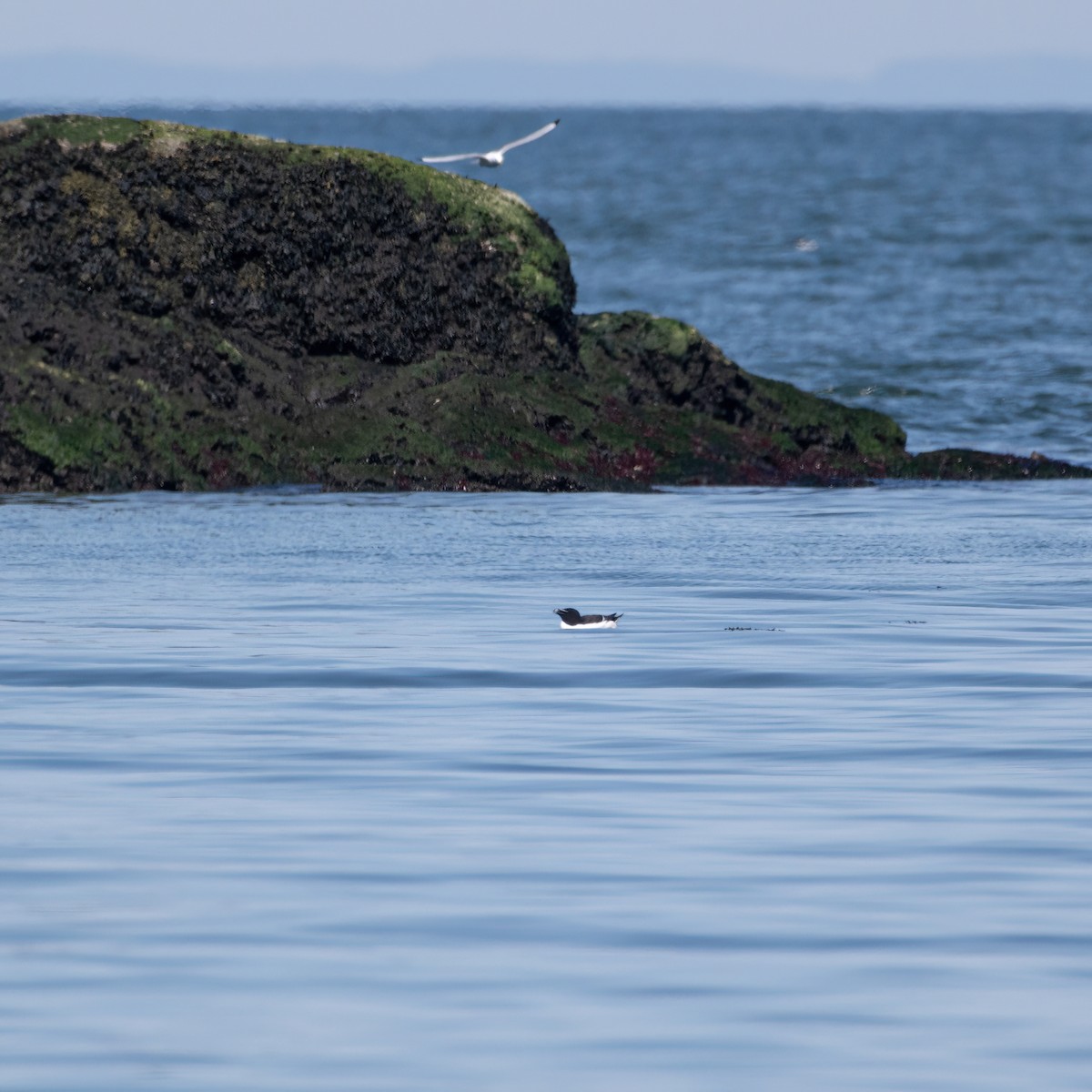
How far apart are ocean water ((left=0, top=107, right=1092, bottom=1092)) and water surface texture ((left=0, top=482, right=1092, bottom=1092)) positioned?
0.07 ft

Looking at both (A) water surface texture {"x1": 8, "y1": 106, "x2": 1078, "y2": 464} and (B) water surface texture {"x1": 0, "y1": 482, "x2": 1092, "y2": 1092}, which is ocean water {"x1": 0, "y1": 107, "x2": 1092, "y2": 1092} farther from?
(A) water surface texture {"x1": 8, "y1": 106, "x2": 1078, "y2": 464}

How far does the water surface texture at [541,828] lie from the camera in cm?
498

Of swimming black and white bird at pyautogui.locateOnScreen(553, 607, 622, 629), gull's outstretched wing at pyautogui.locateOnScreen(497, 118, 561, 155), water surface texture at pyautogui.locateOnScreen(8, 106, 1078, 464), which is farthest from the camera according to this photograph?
water surface texture at pyautogui.locateOnScreen(8, 106, 1078, 464)

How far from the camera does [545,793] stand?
7633 mm

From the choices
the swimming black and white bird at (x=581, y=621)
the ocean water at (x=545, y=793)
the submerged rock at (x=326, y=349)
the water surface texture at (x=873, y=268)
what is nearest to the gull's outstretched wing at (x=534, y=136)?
the submerged rock at (x=326, y=349)

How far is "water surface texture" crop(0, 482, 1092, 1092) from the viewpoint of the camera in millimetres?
4977

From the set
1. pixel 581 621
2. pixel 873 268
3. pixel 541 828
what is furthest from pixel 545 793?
pixel 873 268

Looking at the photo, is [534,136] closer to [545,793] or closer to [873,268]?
[545,793]

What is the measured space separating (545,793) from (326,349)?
12699mm

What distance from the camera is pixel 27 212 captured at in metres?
19.4

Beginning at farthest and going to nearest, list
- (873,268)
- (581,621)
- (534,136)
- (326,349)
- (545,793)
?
(873,268)
(534,136)
(326,349)
(581,621)
(545,793)

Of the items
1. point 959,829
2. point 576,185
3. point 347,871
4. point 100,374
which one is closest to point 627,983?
point 347,871

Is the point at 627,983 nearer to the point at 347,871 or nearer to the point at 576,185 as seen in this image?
the point at 347,871

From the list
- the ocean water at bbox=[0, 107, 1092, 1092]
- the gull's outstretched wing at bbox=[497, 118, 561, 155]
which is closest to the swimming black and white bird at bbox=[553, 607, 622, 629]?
the ocean water at bbox=[0, 107, 1092, 1092]
